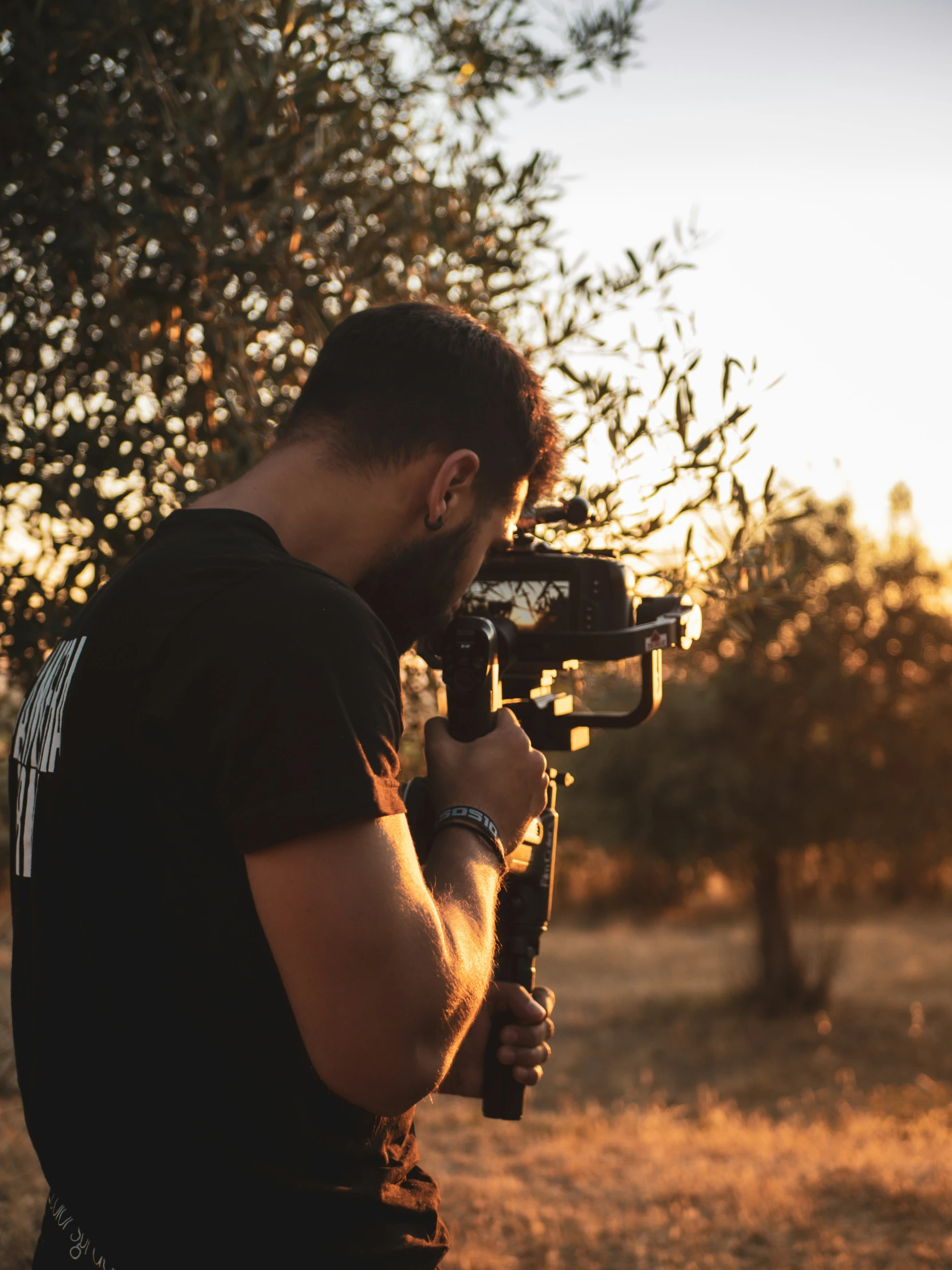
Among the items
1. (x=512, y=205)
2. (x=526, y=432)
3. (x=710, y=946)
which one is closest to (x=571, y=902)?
(x=710, y=946)

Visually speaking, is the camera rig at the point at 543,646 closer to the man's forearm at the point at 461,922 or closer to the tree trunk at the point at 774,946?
the man's forearm at the point at 461,922

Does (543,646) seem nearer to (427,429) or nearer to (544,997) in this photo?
(427,429)

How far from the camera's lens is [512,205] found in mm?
4211

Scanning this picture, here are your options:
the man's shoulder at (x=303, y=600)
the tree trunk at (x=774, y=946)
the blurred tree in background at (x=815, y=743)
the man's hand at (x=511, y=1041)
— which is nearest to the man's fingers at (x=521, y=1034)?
the man's hand at (x=511, y=1041)

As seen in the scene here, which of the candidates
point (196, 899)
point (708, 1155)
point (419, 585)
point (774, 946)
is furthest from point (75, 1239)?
point (774, 946)

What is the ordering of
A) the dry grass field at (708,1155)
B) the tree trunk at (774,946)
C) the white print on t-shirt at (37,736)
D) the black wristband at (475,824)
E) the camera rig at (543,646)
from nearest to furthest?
the white print on t-shirt at (37,736) → the black wristband at (475,824) → the camera rig at (543,646) → the dry grass field at (708,1155) → the tree trunk at (774,946)

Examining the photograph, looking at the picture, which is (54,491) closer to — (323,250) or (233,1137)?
(323,250)

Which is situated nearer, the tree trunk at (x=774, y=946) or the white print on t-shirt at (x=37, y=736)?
the white print on t-shirt at (x=37, y=736)

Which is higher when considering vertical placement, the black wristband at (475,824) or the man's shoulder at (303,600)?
the man's shoulder at (303,600)

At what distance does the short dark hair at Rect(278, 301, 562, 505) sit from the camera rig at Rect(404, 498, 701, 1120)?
438 mm

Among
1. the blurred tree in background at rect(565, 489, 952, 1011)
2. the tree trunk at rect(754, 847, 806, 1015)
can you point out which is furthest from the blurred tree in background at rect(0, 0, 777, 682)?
the tree trunk at rect(754, 847, 806, 1015)

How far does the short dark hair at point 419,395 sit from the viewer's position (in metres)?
1.70

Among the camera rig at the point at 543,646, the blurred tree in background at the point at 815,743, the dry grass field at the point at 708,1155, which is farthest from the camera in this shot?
the blurred tree in background at the point at 815,743

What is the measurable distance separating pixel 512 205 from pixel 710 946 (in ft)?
71.3
